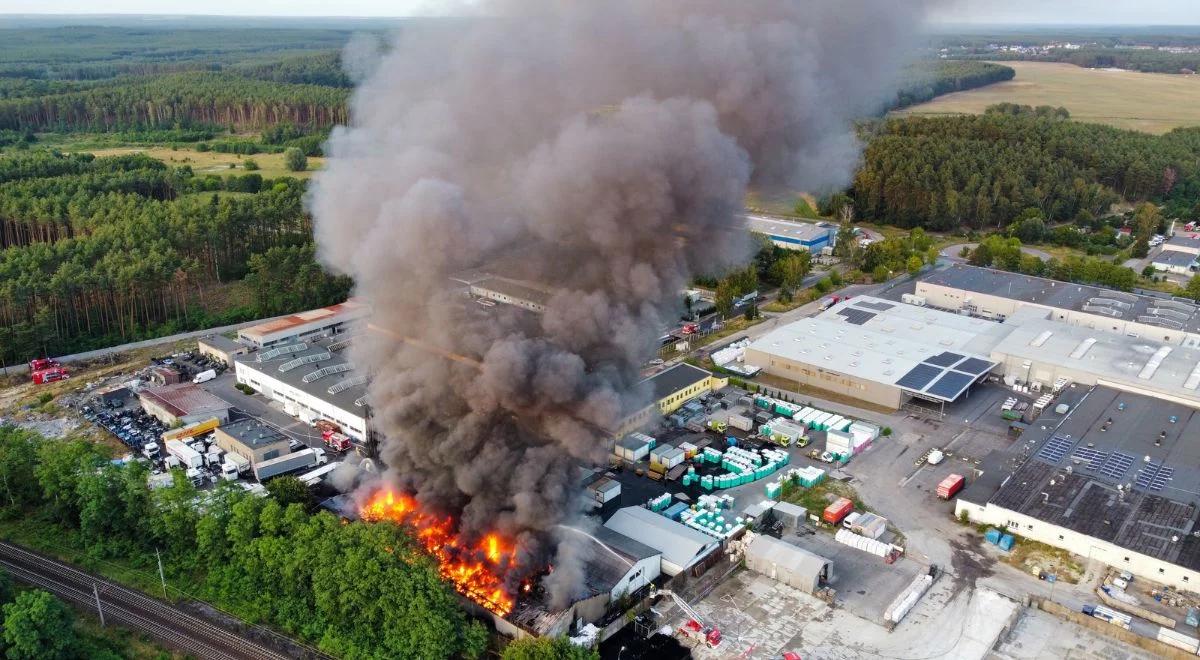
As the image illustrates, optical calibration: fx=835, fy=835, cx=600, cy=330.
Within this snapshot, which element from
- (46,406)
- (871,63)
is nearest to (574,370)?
(871,63)

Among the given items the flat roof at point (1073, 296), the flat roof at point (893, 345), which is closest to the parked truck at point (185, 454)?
the flat roof at point (893, 345)

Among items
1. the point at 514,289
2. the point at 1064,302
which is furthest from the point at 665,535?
the point at 1064,302

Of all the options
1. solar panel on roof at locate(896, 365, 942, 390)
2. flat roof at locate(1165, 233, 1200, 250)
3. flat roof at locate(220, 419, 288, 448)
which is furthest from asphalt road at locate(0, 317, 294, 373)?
flat roof at locate(1165, 233, 1200, 250)

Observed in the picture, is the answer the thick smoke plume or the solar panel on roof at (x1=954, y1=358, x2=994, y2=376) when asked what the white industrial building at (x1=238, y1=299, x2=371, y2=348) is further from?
the solar panel on roof at (x1=954, y1=358, x2=994, y2=376)

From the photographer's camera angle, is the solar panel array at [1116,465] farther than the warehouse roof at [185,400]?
No

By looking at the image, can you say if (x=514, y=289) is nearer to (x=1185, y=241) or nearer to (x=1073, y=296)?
(x=1073, y=296)

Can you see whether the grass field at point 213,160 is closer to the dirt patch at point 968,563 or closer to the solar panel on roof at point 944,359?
the solar panel on roof at point 944,359
